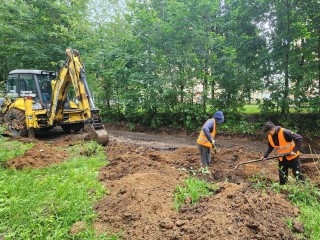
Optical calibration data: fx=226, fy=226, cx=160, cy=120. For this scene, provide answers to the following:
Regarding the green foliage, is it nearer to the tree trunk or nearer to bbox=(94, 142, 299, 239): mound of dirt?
bbox=(94, 142, 299, 239): mound of dirt

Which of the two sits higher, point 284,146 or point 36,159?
point 284,146

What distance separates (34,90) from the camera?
8969 mm

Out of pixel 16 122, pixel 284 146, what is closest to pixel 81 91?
pixel 16 122

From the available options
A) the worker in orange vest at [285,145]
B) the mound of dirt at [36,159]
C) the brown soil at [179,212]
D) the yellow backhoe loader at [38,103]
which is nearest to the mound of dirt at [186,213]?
the brown soil at [179,212]

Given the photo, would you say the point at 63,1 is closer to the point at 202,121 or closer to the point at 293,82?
the point at 202,121

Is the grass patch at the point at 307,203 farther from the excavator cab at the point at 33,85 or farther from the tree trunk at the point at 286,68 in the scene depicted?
the excavator cab at the point at 33,85

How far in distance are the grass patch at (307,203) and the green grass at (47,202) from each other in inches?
92.7

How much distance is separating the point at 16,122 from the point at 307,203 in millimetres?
9794

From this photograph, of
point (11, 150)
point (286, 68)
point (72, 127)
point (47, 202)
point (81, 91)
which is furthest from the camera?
point (72, 127)

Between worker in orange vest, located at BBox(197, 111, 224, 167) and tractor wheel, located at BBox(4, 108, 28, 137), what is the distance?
7.06 metres

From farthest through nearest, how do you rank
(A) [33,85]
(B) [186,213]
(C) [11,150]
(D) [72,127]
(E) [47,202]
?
1. (D) [72,127]
2. (A) [33,85]
3. (C) [11,150]
4. (E) [47,202]
5. (B) [186,213]

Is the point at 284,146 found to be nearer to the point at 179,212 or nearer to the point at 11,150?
the point at 179,212

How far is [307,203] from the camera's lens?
336 centimetres

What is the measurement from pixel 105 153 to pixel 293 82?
341 inches
